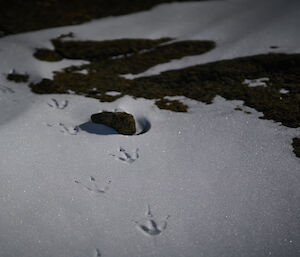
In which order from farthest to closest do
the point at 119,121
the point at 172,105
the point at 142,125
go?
the point at 172,105, the point at 142,125, the point at 119,121

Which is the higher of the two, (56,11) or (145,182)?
(56,11)

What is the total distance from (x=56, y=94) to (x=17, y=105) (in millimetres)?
309

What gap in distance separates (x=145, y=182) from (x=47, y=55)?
A: 1.88 m

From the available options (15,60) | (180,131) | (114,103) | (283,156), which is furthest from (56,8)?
(283,156)

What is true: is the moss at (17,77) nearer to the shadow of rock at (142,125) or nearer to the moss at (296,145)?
the shadow of rock at (142,125)

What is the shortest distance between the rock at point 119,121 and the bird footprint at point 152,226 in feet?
2.18

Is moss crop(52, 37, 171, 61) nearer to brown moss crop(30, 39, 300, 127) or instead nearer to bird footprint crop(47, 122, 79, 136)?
brown moss crop(30, 39, 300, 127)

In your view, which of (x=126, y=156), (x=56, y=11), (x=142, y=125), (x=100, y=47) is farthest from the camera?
(x=56, y=11)

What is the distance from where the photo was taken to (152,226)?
158cm

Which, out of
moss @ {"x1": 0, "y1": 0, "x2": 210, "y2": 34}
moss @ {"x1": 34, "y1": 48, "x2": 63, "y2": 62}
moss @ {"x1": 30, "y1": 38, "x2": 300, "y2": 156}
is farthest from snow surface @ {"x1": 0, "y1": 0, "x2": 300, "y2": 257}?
moss @ {"x1": 0, "y1": 0, "x2": 210, "y2": 34}

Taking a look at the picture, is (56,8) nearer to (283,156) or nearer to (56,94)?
(56,94)

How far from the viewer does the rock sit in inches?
82.9

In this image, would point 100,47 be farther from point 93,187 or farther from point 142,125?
point 93,187

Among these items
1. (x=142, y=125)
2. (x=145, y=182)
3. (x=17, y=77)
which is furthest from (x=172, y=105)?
(x=17, y=77)
